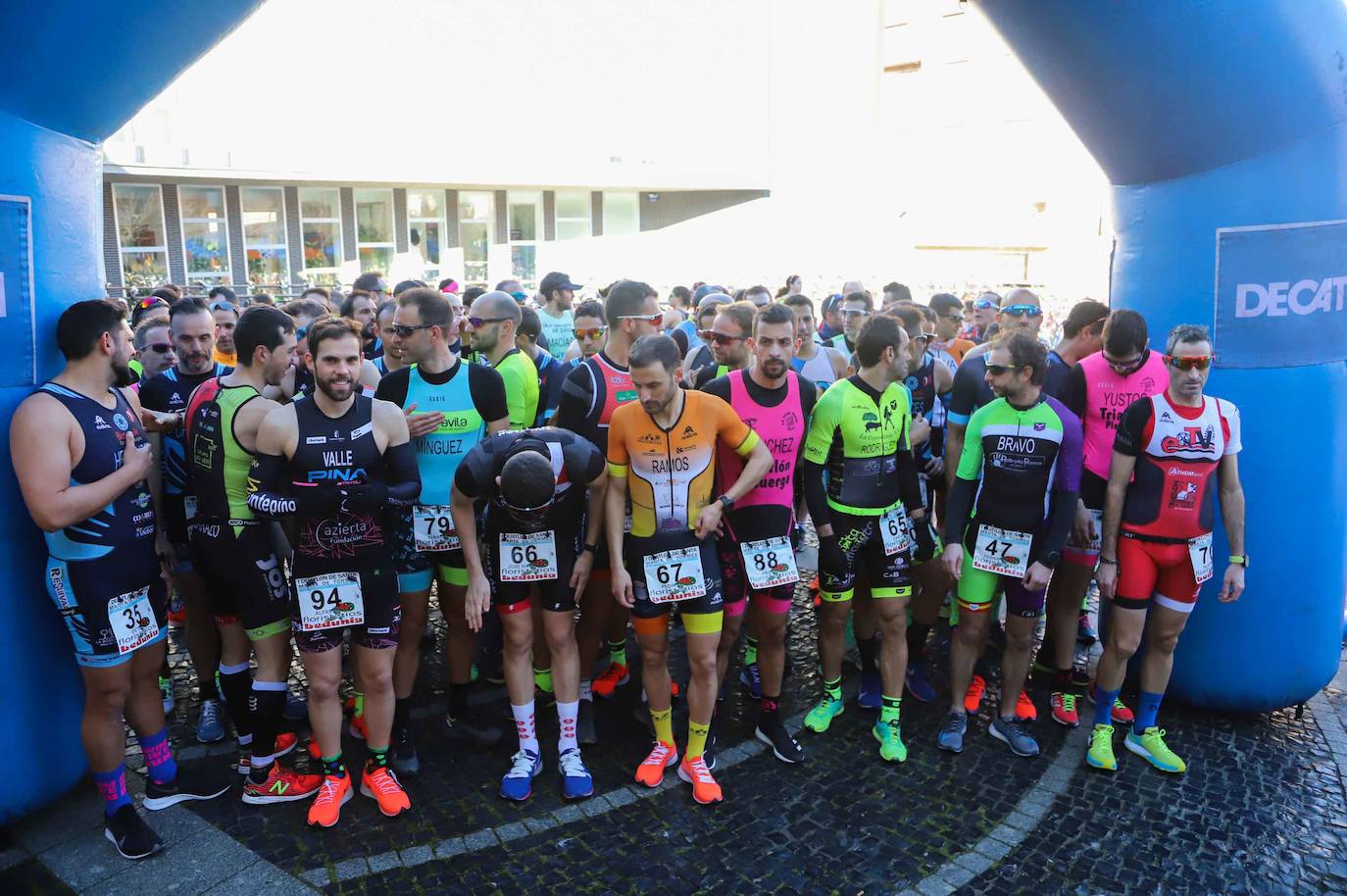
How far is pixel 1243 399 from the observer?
4.94 meters

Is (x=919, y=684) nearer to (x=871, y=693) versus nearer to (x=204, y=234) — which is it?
(x=871, y=693)

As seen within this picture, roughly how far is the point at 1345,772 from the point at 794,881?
9.73ft

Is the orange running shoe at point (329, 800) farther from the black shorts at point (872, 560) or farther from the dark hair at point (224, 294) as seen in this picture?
the dark hair at point (224, 294)

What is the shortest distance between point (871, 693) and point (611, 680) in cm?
152

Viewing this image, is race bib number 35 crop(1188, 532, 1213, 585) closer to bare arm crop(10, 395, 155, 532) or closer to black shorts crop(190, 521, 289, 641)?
black shorts crop(190, 521, 289, 641)

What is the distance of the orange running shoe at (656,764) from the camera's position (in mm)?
4469

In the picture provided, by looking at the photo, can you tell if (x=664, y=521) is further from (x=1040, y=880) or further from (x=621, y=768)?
(x=1040, y=880)

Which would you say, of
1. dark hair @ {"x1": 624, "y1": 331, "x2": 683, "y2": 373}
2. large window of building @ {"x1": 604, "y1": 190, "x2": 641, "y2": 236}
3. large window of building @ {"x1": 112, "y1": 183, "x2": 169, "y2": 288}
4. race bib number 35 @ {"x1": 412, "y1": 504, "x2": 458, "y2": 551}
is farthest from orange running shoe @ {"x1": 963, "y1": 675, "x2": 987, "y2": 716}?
large window of building @ {"x1": 604, "y1": 190, "x2": 641, "y2": 236}

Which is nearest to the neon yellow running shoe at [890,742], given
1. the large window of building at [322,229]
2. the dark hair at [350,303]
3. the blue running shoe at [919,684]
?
the blue running shoe at [919,684]

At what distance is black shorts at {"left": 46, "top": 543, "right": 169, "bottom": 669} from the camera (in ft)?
12.8

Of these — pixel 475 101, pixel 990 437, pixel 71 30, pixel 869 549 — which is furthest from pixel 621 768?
pixel 475 101

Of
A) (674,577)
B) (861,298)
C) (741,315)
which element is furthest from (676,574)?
(861,298)

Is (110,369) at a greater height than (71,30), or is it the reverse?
(71,30)

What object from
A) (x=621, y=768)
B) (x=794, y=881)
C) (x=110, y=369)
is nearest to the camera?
(x=794, y=881)
